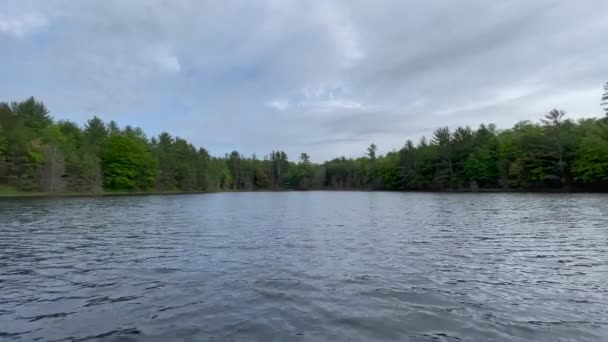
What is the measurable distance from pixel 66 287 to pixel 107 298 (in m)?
1.94

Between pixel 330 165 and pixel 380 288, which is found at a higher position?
pixel 330 165

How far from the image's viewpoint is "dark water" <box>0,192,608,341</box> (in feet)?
23.5

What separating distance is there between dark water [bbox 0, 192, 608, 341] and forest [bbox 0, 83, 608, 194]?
215 feet

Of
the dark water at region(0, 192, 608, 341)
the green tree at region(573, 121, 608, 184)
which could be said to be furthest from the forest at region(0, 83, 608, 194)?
the dark water at region(0, 192, 608, 341)

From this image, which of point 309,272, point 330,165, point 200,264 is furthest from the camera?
point 330,165

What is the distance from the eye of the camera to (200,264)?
13148 mm

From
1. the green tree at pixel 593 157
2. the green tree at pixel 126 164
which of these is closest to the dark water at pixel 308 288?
the green tree at pixel 593 157

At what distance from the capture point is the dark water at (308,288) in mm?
7164

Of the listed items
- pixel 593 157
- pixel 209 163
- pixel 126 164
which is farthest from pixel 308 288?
pixel 209 163

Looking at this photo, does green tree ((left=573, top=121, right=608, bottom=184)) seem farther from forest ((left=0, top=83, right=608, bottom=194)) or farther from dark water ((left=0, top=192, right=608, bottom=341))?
dark water ((left=0, top=192, right=608, bottom=341))

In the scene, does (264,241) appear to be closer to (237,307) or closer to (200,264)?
(200,264)

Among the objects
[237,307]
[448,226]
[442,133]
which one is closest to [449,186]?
[442,133]

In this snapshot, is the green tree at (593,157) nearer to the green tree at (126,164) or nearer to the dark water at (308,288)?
the dark water at (308,288)

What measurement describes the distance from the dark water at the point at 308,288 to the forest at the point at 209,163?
65510mm
